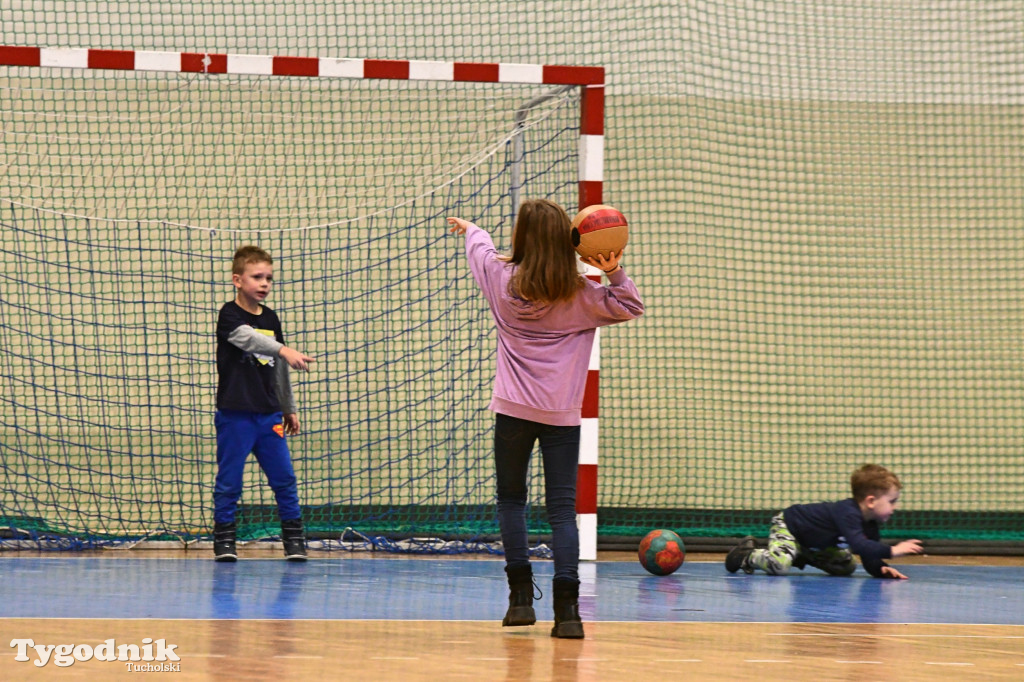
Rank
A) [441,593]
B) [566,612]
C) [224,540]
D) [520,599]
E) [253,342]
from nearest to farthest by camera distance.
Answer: [566,612] → [520,599] → [441,593] → [253,342] → [224,540]

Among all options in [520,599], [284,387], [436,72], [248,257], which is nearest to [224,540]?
[284,387]

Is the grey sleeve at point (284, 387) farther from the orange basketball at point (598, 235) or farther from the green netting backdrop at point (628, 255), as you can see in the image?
the orange basketball at point (598, 235)

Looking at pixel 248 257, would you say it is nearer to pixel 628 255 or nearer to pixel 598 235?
pixel 598 235

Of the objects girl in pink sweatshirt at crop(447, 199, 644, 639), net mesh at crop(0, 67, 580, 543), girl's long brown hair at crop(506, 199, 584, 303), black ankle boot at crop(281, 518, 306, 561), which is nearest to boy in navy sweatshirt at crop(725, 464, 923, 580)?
net mesh at crop(0, 67, 580, 543)

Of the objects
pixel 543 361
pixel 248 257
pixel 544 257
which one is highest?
pixel 248 257

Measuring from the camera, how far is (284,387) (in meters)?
6.46

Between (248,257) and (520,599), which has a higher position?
(248,257)

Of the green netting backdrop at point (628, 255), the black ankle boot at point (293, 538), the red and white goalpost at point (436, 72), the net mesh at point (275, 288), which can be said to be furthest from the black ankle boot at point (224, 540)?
the red and white goalpost at point (436, 72)

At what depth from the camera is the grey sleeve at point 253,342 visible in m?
6.09

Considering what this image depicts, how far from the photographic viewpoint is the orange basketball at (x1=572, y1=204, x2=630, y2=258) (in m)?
4.22

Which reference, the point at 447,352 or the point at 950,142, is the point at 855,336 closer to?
the point at 950,142

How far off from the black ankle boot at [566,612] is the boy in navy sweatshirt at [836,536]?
8.81 ft

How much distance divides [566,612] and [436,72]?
3510 millimetres

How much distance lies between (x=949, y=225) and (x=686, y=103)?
2.09 meters
